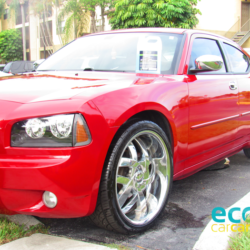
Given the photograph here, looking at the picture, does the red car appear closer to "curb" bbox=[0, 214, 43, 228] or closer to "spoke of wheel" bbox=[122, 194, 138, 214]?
"spoke of wheel" bbox=[122, 194, 138, 214]

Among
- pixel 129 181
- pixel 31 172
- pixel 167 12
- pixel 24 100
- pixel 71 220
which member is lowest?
pixel 71 220

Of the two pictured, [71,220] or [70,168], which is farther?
[71,220]

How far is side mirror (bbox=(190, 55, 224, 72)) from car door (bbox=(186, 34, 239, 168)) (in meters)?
0.06

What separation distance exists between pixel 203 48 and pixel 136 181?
168 cm

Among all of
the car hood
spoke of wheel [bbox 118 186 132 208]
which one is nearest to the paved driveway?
spoke of wheel [bbox 118 186 132 208]

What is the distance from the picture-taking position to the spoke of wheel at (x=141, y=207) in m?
2.39

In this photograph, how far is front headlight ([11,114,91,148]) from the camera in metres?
1.88

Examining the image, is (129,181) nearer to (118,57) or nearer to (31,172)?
(31,172)

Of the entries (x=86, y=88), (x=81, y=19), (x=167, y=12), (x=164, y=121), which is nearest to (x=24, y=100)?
(x=86, y=88)

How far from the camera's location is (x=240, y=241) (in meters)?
2.09

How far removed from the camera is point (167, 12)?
21422 millimetres

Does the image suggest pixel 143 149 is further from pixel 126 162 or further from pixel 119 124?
pixel 119 124

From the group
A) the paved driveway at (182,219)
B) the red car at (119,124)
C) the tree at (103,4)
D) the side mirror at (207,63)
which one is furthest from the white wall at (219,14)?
the side mirror at (207,63)

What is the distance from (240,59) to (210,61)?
4.39ft
